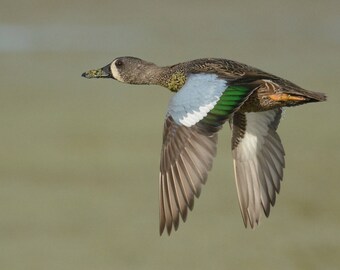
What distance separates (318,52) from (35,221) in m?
6.22

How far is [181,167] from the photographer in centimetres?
796

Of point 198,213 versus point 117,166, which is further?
point 117,166

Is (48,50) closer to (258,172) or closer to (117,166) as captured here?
(117,166)

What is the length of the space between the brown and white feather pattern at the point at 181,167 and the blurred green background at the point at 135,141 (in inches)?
75.3

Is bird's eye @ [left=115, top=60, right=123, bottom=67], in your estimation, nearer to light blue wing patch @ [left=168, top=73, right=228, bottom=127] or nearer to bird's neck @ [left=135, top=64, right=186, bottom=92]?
bird's neck @ [left=135, top=64, right=186, bottom=92]

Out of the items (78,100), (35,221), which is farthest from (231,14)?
(35,221)

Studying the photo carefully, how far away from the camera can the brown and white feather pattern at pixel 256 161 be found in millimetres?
9148

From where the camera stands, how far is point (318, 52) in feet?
52.3

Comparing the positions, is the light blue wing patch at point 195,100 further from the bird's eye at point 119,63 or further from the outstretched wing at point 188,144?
the bird's eye at point 119,63

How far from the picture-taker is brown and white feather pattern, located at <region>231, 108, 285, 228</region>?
915cm

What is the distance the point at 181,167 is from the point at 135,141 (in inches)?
172

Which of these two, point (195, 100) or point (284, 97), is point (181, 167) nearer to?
point (195, 100)

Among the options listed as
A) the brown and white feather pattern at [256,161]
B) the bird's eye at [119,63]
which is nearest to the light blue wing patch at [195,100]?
the brown and white feather pattern at [256,161]

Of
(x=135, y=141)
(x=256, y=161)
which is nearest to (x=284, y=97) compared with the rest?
(x=256, y=161)
